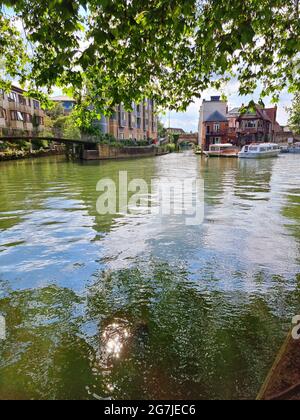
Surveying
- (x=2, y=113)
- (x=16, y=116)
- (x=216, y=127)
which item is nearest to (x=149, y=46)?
(x=2, y=113)

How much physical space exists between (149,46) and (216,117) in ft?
215

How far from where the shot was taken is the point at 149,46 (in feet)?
18.0

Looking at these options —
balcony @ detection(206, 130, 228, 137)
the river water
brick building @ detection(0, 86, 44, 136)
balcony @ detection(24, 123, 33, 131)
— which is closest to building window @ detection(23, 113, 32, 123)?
brick building @ detection(0, 86, 44, 136)

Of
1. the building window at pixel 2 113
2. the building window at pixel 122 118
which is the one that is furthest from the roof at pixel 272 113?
the building window at pixel 2 113

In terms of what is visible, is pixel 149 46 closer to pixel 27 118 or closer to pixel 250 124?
pixel 27 118

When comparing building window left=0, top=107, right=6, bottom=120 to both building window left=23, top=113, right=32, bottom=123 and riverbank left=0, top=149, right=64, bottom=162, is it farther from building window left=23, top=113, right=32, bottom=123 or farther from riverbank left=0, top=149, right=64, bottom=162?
riverbank left=0, top=149, right=64, bottom=162

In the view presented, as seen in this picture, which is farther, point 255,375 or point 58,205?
point 58,205

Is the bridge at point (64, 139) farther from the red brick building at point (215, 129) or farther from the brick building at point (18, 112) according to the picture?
the red brick building at point (215, 129)

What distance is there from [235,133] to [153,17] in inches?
2630

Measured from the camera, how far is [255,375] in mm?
3129

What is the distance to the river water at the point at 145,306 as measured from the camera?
3.13 meters

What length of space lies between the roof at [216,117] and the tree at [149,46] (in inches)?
2462

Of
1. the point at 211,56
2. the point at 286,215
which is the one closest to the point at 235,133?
the point at 286,215

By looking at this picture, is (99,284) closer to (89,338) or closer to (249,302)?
(89,338)
